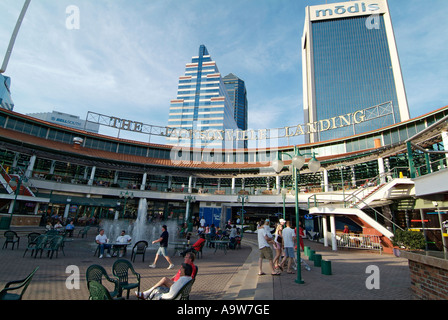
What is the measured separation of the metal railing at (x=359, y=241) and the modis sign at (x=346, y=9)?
353 feet

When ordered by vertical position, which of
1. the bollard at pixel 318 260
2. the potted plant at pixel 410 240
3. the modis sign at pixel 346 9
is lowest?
the bollard at pixel 318 260

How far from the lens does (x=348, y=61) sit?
3738 inches

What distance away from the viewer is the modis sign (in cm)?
8912

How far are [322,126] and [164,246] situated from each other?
31816 mm

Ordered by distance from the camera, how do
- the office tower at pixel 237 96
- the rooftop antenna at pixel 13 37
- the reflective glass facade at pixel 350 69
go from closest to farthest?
the rooftop antenna at pixel 13 37 → the reflective glass facade at pixel 350 69 → the office tower at pixel 237 96

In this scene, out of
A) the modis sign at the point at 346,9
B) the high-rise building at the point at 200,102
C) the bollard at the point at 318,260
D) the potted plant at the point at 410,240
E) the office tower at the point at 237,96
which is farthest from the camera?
the office tower at the point at 237,96

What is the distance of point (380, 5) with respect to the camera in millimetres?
87938

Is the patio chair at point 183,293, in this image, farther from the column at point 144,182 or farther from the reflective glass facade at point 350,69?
the reflective glass facade at point 350,69

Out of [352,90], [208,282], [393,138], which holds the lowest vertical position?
[208,282]

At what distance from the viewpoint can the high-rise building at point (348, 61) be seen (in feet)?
291

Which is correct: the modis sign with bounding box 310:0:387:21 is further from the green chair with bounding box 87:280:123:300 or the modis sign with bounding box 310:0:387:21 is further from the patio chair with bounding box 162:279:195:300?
the green chair with bounding box 87:280:123:300

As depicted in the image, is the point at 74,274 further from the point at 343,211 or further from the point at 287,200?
the point at 287,200

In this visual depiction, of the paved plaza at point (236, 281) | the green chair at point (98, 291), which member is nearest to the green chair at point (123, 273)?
the paved plaza at point (236, 281)
